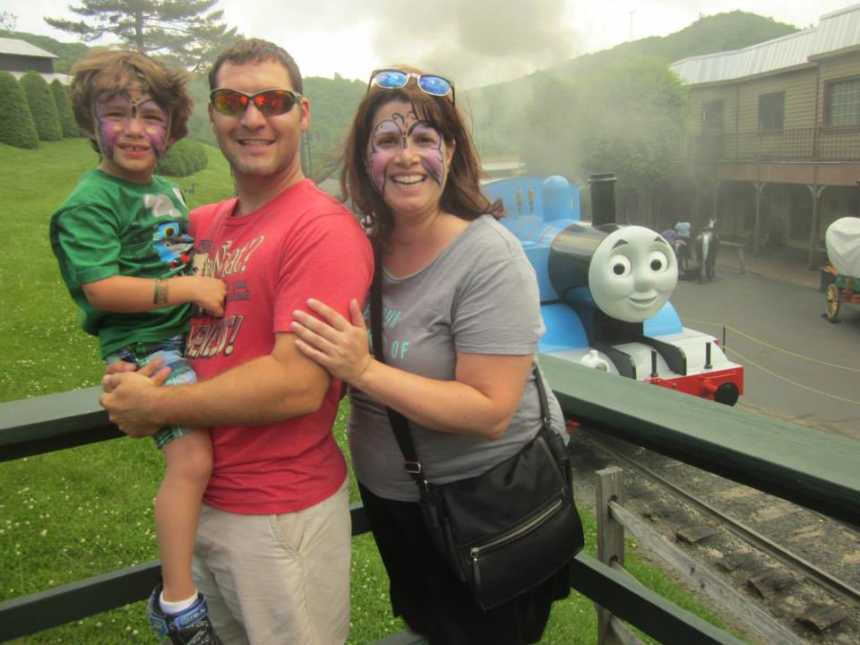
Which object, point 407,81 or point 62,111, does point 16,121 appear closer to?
point 62,111

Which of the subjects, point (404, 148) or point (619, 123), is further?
point (619, 123)

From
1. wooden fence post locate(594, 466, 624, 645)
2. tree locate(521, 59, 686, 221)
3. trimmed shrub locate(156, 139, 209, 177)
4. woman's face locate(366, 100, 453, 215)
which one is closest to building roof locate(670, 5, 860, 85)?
tree locate(521, 59, 686, 221)

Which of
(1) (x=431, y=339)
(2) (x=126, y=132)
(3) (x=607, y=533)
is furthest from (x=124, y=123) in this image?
(3) (x=607, y=533)

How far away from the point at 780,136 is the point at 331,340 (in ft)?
73.2

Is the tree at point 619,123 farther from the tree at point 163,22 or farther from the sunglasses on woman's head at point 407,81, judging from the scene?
the sunglasses on woman's head at point 407,81

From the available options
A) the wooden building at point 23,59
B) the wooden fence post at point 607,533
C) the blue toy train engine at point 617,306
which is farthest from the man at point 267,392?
the wooden building at point 23,59

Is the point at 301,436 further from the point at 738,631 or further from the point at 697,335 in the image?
the point at 697,335

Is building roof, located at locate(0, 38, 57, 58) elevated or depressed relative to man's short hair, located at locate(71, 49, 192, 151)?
elevated

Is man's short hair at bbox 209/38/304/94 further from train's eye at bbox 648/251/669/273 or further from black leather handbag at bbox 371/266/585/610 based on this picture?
train's eye at bbox 648/251/669/273

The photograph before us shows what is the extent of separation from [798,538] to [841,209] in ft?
50.9

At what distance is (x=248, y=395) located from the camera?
111 cm

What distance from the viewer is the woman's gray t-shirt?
1155mm

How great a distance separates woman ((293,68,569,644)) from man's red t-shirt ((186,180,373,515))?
2.5 inches

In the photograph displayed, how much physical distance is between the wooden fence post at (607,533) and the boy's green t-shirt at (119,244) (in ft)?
4.08
